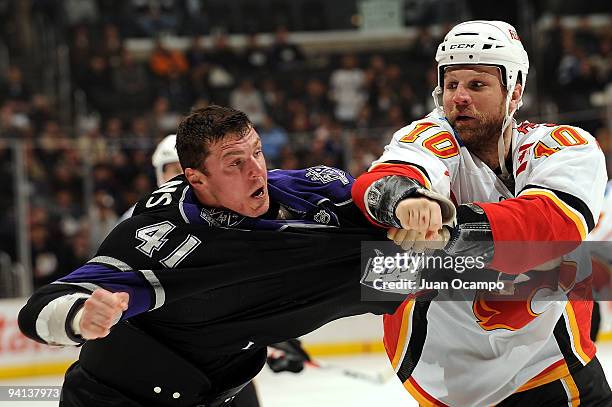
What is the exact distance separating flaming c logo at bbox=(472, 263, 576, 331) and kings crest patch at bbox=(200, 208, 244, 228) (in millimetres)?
674

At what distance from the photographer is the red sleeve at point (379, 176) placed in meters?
2.14

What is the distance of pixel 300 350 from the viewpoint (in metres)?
3.79

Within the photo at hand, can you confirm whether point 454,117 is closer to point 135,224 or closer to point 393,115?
point 135,224

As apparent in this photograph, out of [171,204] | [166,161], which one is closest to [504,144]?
[171,204]

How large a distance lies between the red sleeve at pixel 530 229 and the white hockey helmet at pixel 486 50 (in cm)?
46

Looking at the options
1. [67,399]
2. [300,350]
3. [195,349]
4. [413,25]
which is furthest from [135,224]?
[413,25]

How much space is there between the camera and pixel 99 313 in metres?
1.95

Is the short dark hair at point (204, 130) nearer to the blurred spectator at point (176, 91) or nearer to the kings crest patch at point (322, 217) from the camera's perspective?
the kings crest patch at point (322, 217)

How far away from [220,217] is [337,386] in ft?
11.4

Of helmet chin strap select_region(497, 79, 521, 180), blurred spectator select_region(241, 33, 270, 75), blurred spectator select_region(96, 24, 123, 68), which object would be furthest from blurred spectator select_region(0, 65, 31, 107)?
helmet chin strap select_region(497, 79, 521, 180)

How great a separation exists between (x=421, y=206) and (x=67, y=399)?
1176 mm

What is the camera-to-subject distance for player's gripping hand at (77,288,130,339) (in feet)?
6.38

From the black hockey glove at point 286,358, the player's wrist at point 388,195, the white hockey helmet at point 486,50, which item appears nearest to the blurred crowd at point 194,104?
the black hockey glove at point 286,358

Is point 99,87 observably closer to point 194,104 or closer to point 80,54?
point 80,54
